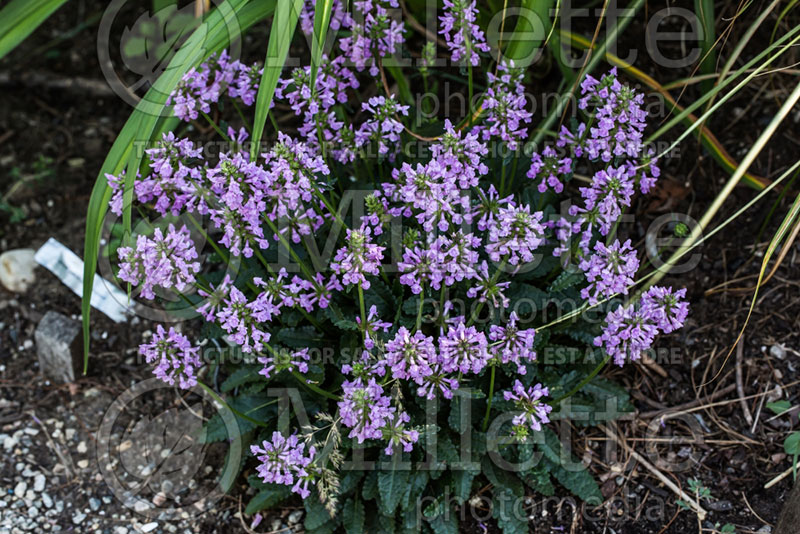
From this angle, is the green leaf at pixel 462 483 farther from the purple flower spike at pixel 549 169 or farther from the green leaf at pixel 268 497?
the purple flower spike at pixel 549 169

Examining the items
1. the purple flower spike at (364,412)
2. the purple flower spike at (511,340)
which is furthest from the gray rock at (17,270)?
the purple flower spike at (511,340)

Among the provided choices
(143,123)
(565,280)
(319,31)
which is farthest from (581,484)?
(143,123)

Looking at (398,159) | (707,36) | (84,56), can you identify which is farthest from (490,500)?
(84,56)

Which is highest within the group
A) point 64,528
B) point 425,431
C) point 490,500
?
point 425,431

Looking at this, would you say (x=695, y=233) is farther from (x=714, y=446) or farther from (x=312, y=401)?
(x=312, y=401)

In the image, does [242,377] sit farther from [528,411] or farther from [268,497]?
[528,411]

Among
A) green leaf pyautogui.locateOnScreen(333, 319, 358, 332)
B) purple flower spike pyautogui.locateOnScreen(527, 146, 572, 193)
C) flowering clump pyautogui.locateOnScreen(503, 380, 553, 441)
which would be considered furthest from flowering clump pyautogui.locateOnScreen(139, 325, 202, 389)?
purple flower spike pyautogui.locateOnScreen(527, 146, 572, 193)

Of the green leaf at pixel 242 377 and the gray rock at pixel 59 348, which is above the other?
the gray rock at pixel 59 348
